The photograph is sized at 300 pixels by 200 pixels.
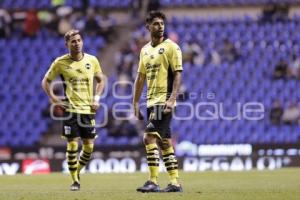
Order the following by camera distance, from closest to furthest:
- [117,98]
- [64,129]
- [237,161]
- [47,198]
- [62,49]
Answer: [47,198]
[64,129]
[237,161]
[117,98]
[62,49]

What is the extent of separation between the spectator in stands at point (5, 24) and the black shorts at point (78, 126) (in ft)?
41.5

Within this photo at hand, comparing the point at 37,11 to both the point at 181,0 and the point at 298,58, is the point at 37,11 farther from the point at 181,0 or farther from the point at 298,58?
the point at 298,58

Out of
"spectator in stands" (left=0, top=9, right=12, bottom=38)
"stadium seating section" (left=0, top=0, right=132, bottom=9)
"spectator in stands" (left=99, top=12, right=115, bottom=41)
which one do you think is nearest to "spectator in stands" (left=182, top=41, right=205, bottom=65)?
"spectator in stands" (left=99, top=12, right=115, bottom=41)

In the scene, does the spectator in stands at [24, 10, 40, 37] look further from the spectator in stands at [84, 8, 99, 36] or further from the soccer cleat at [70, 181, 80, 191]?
the soccer cleat at [70, 181, 80, 191]

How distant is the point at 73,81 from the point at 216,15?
1328 centimetres

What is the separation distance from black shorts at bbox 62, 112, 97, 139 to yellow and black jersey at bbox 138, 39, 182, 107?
1378 mm

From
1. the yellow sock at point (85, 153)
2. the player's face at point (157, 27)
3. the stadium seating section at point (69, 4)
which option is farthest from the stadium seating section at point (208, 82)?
the player's face at point (157, 27)

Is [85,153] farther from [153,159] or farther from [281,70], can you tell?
[281,70]

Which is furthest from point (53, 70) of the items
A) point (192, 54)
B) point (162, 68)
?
point (192, 54)

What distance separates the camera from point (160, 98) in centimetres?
964

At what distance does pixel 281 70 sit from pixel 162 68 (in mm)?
12572

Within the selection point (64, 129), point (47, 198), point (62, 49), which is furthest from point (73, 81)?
point (62, 49)

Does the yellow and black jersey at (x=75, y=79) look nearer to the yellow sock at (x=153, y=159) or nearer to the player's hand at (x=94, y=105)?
the player's hand at (x=94, y=105)

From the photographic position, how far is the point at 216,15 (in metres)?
23.6
